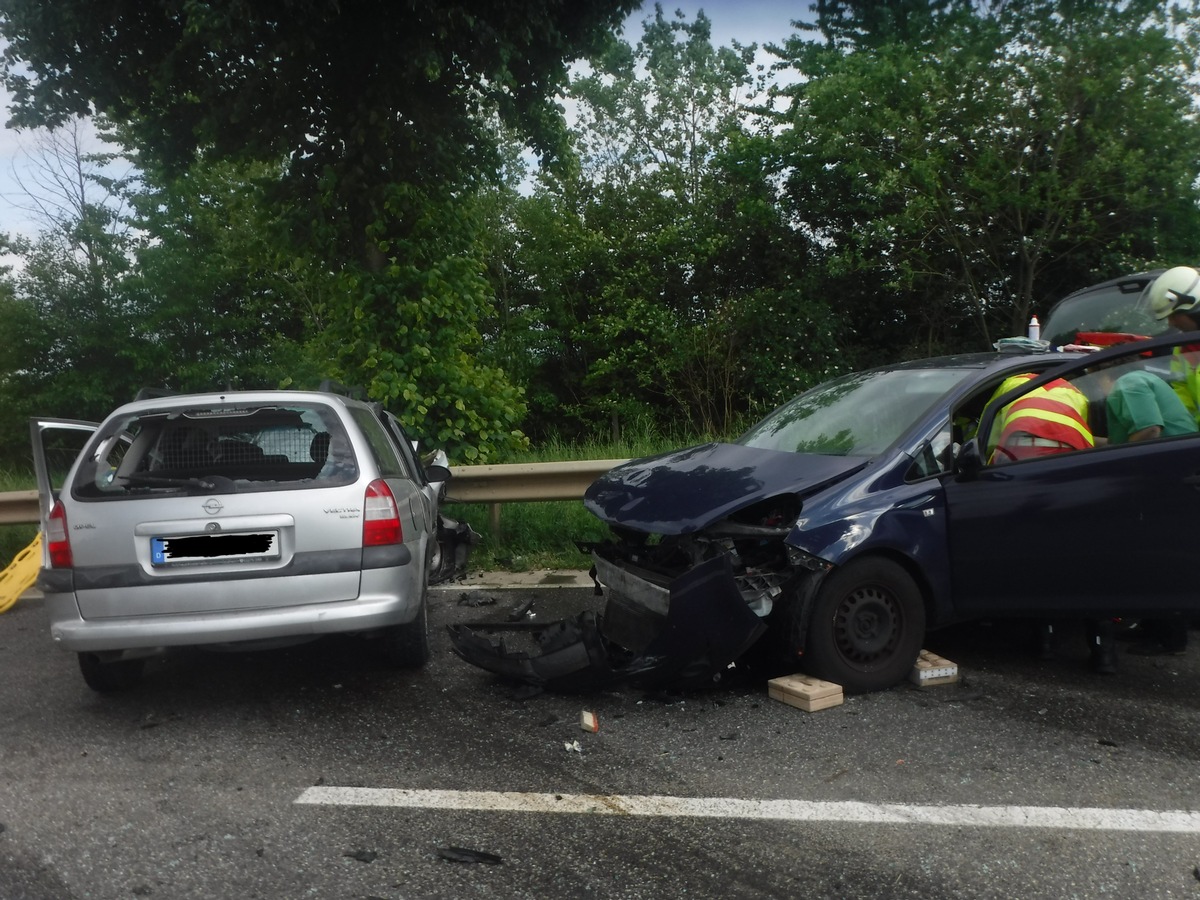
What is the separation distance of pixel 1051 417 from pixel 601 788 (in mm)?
2932

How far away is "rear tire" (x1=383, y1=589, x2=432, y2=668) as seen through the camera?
5.07 metres

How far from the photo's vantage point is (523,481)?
8.27 meters

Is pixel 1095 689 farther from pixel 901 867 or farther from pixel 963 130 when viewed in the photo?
pixel 963 130

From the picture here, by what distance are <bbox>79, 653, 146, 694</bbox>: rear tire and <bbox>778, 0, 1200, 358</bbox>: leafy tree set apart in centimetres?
1354

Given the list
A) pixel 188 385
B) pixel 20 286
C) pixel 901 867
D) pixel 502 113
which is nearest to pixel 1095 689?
pixel 901 867

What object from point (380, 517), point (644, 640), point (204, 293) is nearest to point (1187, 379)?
point (644, 640)

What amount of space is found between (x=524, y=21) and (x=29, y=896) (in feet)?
32.2

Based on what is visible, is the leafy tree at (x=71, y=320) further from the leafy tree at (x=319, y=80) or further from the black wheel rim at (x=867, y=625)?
the black wheel rim at (x=867, y=625)

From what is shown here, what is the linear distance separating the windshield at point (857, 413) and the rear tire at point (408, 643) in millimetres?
2132

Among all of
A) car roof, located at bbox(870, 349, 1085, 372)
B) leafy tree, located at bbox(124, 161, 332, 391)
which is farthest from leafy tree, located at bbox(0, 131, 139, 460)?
car roof, located at bbox(870, 349, 1085, 372)

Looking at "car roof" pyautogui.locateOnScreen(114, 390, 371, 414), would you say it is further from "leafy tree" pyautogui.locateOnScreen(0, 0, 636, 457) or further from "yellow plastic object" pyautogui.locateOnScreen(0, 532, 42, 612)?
"leafy tree" pyautogui.locateOnScreen(0, 0, 636, 457)

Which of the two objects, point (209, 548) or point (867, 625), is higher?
point (209, 548)

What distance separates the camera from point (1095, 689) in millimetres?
4742

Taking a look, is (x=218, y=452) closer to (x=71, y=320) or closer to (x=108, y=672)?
(x=108, y=672)
